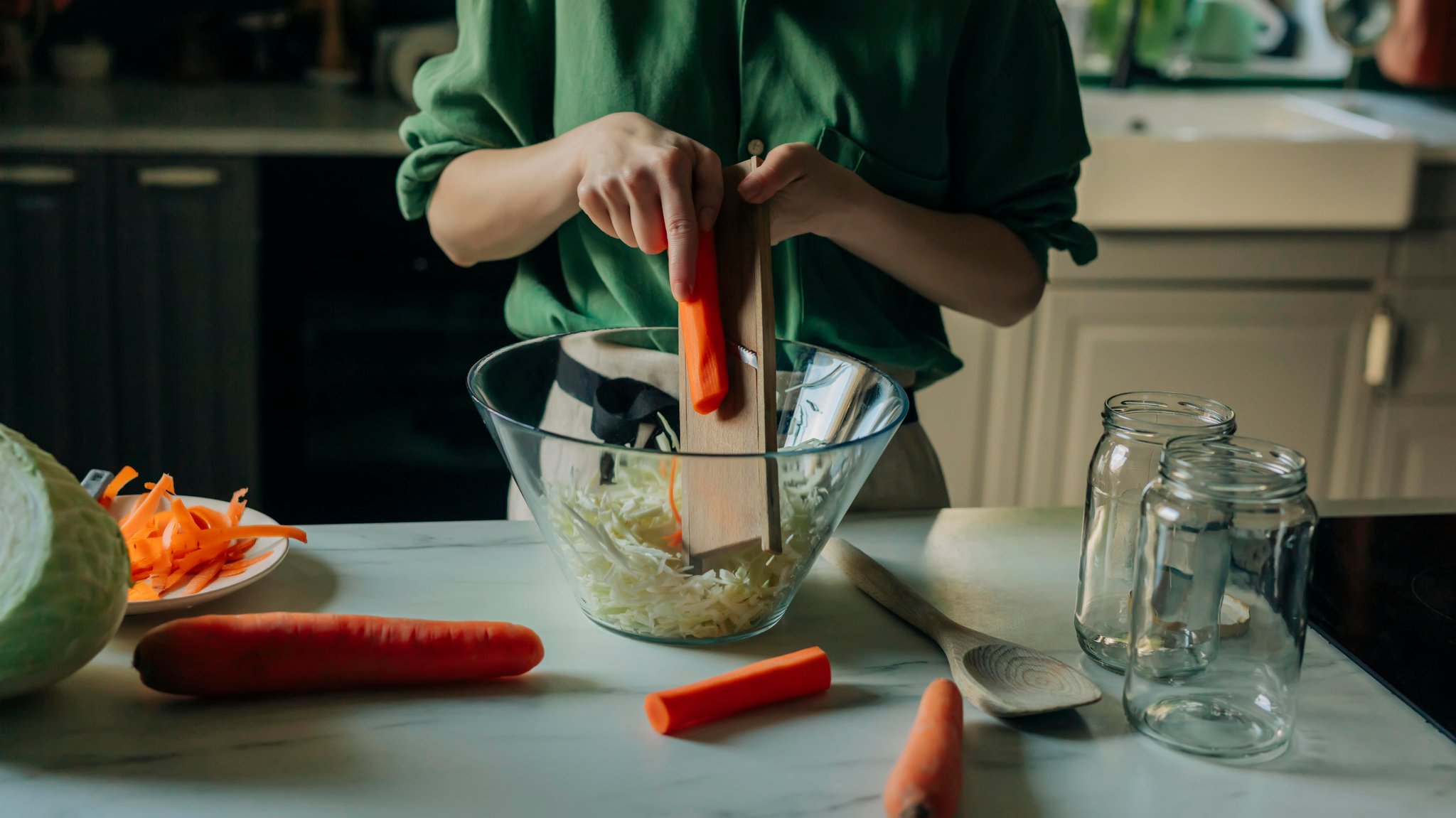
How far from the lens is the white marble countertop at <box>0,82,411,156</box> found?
2102 mm

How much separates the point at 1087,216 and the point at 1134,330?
9.3 inches

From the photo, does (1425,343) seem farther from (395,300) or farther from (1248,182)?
(395,300)

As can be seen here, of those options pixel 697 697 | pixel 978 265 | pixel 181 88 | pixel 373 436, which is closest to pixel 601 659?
pixel 697 697

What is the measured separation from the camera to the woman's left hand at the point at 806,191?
886 millimetres

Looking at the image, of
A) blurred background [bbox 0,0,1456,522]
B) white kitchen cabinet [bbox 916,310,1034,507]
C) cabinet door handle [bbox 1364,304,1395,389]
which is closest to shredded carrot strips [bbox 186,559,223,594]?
blurred background [bbox 0,0,1456,522]

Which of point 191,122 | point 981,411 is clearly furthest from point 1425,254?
point 191,122

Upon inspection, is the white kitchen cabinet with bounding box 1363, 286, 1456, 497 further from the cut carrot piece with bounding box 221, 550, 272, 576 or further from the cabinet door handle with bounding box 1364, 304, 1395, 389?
the cut carrot piece with bounding box 221, 550, 272, 576

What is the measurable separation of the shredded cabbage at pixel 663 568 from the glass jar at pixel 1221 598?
20 cm

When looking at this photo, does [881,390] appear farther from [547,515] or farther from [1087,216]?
[1087,216]

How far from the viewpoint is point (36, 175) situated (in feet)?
6.91

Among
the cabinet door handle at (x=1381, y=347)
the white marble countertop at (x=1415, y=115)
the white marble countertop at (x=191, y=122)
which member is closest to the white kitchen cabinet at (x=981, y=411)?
the cabinet door handle at (x=1381, y=347)

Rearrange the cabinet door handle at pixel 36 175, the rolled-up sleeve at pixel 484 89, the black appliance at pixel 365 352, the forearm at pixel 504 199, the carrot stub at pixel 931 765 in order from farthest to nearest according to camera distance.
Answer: the black appliance at pixel 365 352
the cabinet door handle at pixel 36 175
the rolled-up sleeve at pixel 484 89
the forearm at pixel 504 199
the carrot stub at pixel 931 765

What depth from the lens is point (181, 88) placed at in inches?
101

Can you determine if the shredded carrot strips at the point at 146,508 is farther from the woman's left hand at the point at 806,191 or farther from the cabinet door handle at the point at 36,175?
the cabinet door handle at the point at 36,175
